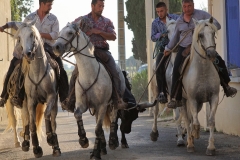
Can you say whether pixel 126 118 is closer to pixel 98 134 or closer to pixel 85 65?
pixel 98 134

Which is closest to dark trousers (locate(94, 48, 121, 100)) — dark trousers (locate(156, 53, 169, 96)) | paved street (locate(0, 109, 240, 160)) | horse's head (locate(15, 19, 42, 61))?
horse's head (locate(15, 19, 42, 61))

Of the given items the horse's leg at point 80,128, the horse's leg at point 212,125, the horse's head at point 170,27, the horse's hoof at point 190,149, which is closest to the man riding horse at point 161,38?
the horse's head at point 170,27

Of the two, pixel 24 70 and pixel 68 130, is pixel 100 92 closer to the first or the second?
pixel 24 70

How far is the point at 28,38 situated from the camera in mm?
13570

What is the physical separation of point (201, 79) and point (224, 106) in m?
4.06

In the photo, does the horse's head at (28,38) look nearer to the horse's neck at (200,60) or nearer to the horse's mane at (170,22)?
the horse's neck at (200,60)

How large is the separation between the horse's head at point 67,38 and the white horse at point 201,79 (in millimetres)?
2064

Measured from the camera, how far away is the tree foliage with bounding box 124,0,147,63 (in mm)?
57656

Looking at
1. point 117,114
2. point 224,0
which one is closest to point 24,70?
point 117,114

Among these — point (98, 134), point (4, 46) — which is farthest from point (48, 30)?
point (4, 46)

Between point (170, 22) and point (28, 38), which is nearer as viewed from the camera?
point (28, 38)

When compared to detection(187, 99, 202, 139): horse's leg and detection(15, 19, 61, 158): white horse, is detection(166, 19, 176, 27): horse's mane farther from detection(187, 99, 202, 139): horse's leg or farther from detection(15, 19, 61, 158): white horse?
detection(15, 19, 61, 158): white horse

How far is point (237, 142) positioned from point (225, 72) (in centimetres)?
189

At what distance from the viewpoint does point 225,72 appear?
14273mm
